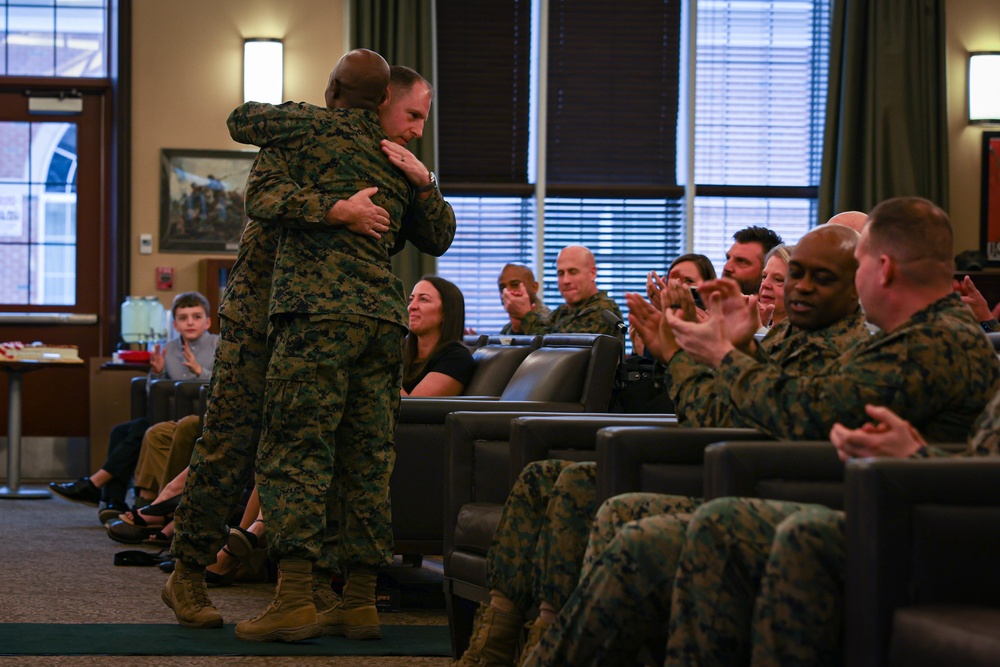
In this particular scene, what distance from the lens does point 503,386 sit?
3.94m

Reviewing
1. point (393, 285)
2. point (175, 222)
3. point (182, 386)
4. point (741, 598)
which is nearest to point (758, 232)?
point (393, 285)

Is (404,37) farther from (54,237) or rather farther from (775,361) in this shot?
(775,361)

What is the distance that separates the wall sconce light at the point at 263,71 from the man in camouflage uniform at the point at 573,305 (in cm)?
196

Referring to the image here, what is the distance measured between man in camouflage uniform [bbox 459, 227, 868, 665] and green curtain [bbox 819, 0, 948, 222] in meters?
5.40

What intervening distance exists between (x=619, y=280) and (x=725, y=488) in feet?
19.5

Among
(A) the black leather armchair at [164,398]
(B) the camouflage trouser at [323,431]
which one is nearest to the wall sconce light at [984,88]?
(A) the black leather armchair at [164,398]

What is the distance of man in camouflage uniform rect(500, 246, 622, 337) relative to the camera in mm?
5629

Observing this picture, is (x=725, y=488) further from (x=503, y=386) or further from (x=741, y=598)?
(x=503, y=386)

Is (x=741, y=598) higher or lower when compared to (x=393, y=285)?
lower

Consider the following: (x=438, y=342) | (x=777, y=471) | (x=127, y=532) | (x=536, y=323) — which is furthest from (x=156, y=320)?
(x=777, y=471)

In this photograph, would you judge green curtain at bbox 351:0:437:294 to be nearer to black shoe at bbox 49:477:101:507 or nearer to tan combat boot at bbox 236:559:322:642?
black shoe at bbox 49:477:101:507

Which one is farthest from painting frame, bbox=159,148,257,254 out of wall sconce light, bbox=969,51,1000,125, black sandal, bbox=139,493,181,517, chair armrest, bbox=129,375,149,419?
wall sconce light, bbox=969,51,1000,125

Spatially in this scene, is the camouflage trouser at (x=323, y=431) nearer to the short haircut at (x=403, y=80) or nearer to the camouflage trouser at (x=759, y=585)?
the short haircut at (x=403, y=80)

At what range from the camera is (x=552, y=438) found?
2.48 m
